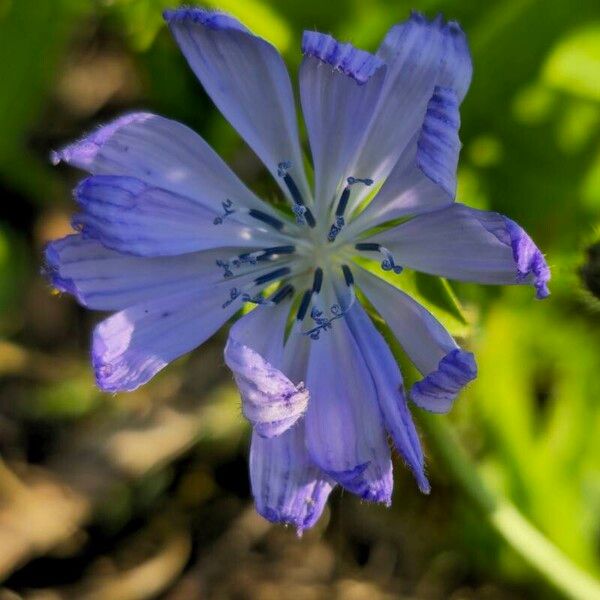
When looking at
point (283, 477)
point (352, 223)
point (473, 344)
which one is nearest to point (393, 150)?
point (352, 223)

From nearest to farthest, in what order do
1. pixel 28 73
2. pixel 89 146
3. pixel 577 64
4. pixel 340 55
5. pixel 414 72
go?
pixel 340 55, pixel 89 146, pixel 414 72, pixel 577 64, pixel 28 73

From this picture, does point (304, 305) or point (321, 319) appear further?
point (304, 305)

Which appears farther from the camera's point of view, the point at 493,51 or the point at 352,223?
the point at 493,51

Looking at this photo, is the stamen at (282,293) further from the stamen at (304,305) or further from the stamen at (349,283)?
the stamen at (349,283)

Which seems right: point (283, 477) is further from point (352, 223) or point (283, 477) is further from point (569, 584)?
point (569, 584)

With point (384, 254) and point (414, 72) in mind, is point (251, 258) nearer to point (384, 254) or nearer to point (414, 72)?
point (384, 254)

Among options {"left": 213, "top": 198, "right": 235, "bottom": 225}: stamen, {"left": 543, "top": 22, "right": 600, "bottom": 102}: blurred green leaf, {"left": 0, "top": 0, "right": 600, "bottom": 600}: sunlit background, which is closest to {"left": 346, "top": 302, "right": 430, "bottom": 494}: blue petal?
{"left": 213, "top": 198, "right": 235, "bottom": 225}: stamen

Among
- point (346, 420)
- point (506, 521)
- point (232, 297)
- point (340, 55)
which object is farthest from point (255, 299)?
point (506, 521)

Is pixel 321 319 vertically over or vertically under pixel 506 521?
over
